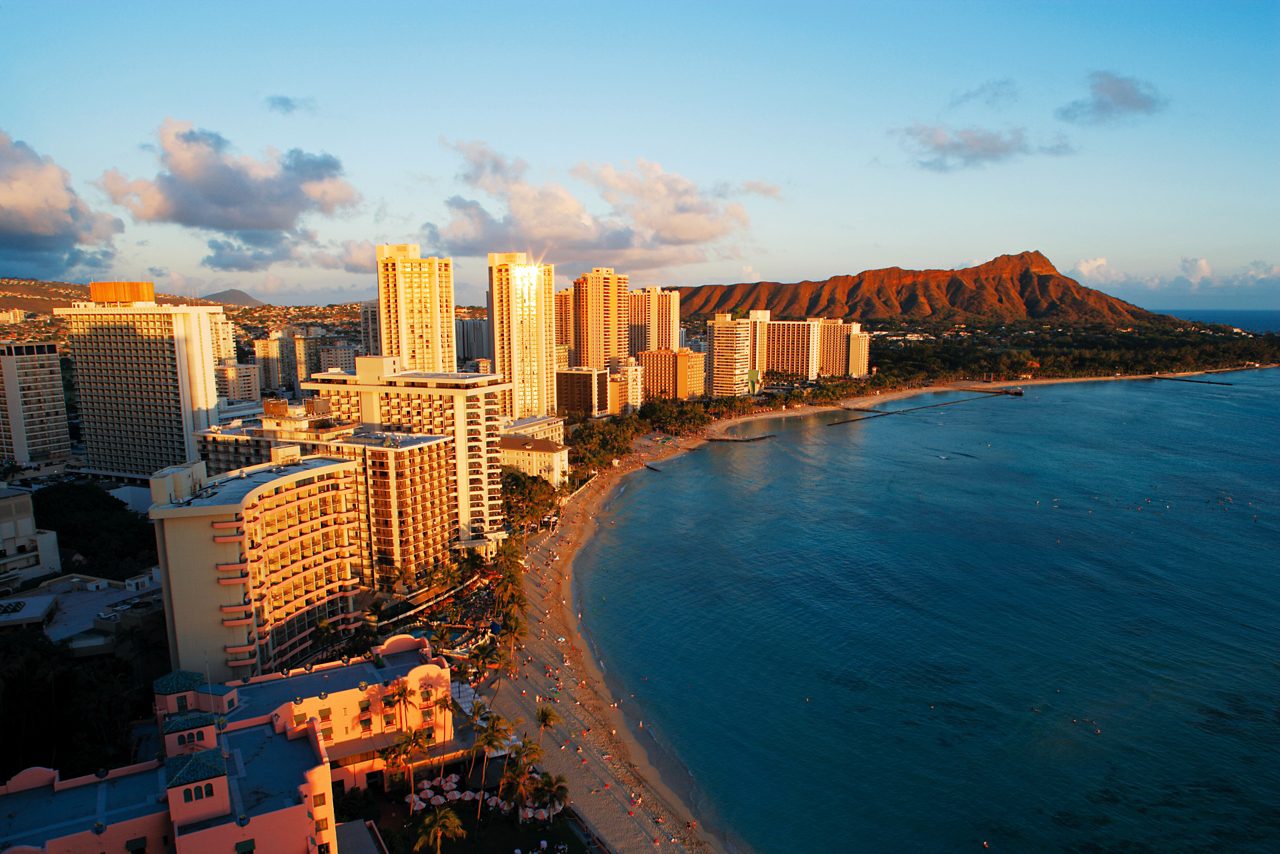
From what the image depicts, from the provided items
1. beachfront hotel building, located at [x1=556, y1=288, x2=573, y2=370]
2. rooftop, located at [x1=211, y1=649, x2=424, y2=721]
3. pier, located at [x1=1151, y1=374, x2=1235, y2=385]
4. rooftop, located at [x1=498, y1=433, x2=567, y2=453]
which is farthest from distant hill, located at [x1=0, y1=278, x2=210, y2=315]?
pier, located at [x1=1151, y1=374, x2=1235, y2=385]

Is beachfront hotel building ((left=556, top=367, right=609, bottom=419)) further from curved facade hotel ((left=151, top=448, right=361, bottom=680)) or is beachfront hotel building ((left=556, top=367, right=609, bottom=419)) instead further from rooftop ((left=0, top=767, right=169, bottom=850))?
rooftop ((left=0, top=767, right=169, bottom=850))

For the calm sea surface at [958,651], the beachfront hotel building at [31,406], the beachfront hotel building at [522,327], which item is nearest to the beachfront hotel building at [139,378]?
the beachfront hotel building at [31,406]

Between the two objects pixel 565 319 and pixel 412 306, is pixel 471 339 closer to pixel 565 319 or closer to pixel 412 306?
pixel 565 319

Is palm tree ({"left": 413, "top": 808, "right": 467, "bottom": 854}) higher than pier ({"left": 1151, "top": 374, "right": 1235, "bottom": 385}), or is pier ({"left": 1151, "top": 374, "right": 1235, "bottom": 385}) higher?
pier ({"left": 1151, "top": 374, "right": 1235, "bottom": 385})

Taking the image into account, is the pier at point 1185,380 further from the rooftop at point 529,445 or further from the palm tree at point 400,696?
the palm tree at point 400,696

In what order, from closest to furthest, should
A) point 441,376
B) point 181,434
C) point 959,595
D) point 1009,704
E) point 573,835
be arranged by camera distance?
point 573,835 → point 1009,704 → point 959,595 → point 441,376 → point 181,434

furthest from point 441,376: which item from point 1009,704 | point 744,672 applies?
point 1009,704

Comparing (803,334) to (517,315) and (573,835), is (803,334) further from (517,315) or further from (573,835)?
(573,835)
